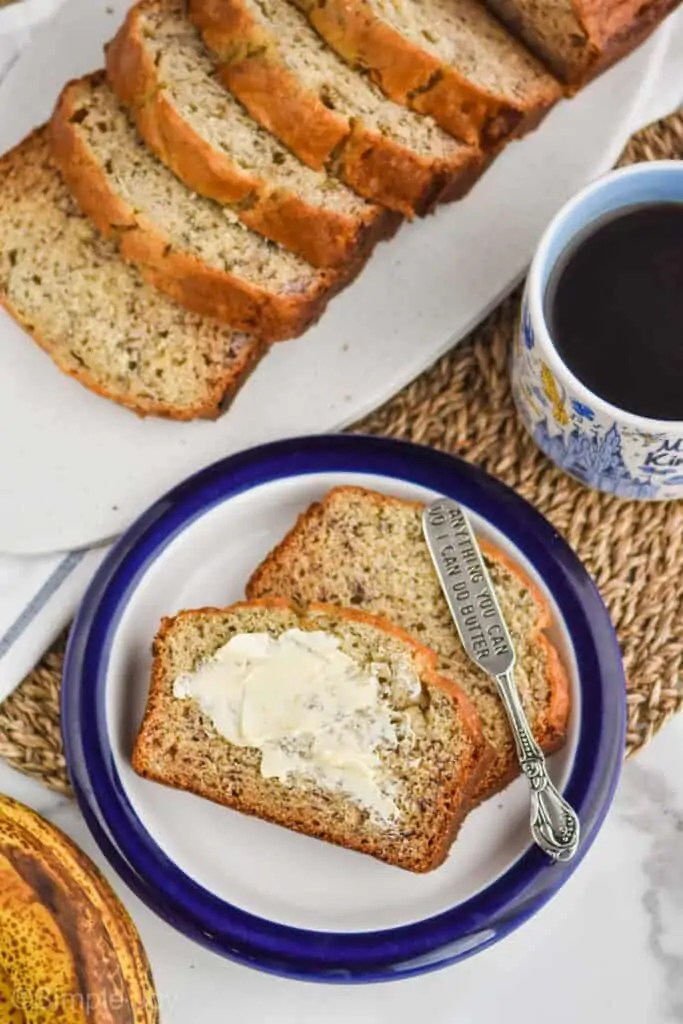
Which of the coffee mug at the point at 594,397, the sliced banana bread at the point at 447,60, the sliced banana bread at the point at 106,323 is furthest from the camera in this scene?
the sliced banana bread at the point at 106,323

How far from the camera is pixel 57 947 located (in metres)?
1.96

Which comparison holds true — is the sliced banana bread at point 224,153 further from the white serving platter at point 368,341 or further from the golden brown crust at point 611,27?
the golden brown crust at point 611,27

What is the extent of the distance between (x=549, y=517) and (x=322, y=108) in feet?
2.38

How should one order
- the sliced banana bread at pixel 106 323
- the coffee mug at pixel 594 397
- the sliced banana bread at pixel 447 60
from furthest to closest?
the sliced banana bread at pixel 106 323
the sliced banana bread at pixel 447 60
the coffee mug at pixel 594 397

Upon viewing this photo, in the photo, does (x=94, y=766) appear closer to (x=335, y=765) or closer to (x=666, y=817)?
(x=335, y=765)

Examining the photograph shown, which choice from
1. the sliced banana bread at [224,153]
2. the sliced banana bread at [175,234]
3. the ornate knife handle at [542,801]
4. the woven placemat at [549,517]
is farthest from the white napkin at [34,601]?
the ornate knife handle at [542,801]

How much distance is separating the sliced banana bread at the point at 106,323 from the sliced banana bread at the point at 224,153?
0.59 ft

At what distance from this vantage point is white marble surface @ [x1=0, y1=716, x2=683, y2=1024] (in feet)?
7.17

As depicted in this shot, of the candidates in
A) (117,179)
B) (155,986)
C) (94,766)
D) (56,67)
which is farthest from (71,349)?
(155,986)

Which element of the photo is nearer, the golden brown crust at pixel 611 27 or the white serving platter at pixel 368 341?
the golden brown crust at pixel 611 27

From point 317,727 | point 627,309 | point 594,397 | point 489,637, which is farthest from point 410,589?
point 627,309

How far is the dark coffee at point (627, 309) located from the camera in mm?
1944

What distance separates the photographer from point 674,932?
7.28ft

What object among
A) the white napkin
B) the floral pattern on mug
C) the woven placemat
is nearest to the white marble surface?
the woven placemat
